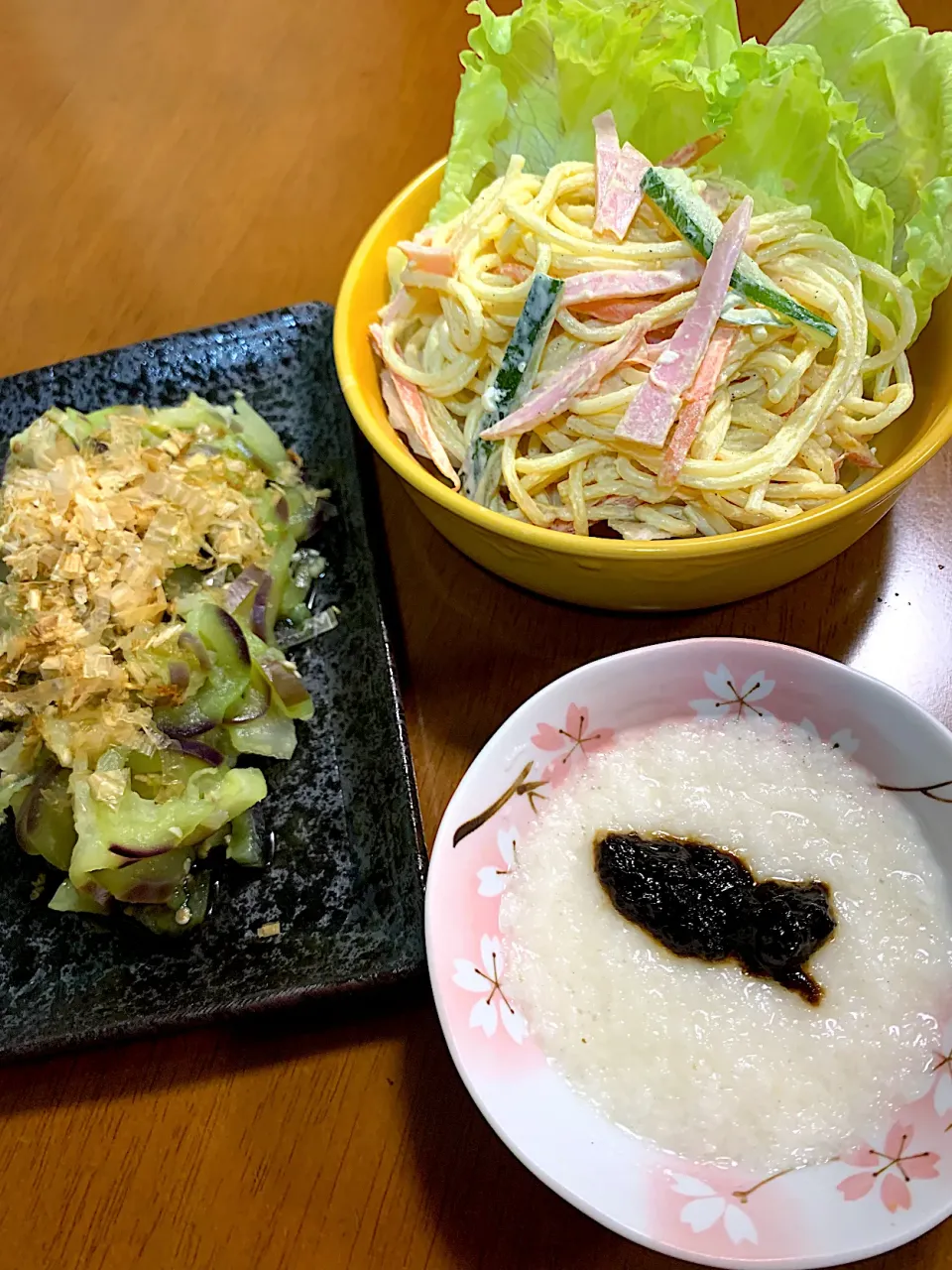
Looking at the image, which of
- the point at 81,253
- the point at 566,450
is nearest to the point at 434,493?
the point at 566,450

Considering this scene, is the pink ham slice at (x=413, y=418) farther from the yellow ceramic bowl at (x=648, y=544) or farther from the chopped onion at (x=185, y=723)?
the chopped onion at (x=185, y=723)

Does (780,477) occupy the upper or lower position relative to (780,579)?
upper

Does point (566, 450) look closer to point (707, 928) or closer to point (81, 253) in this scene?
point (707, 928)

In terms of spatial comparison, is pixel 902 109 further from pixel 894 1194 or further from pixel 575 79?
pixel 894 1194

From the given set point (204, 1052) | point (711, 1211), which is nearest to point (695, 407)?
point (711, 1211)

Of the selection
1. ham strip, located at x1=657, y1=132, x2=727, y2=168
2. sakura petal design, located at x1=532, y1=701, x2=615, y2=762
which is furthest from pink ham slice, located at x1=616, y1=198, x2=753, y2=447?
sakura petal design, located at x1=532, y1=701, x2=615, y2=762

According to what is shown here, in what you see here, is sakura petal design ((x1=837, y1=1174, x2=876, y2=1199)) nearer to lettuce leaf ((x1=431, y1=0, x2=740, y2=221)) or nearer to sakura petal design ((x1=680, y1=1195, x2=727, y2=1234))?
sakura petal design ((x1=680, y1=1195, x2=727, y2=1234))

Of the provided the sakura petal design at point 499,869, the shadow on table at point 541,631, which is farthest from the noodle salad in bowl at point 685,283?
the sakura petal design at point 499,869
